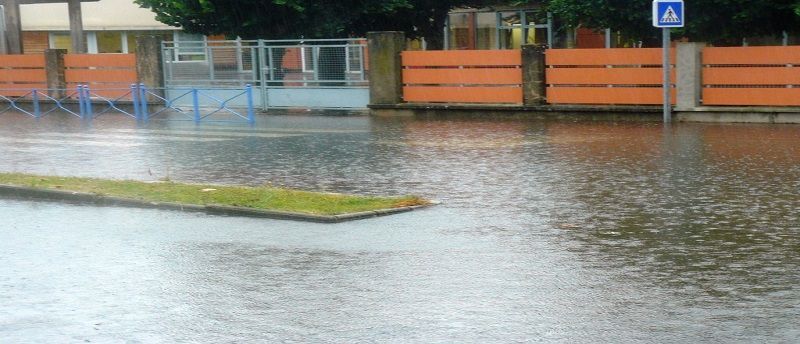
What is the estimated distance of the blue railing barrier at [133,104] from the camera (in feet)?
94.7

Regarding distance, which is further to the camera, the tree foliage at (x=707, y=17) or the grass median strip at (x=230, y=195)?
the tree foliage at (x=707, y=17)

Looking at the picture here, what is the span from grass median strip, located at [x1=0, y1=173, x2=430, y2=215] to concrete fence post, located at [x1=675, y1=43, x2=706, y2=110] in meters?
11.8

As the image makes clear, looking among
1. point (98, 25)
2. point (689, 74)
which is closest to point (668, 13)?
point (689, 74)

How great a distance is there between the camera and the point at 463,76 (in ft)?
88.7

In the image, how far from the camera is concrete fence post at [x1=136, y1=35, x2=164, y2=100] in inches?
1266

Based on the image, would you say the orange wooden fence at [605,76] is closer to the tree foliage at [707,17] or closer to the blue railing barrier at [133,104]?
the tree foliage at [707,17]

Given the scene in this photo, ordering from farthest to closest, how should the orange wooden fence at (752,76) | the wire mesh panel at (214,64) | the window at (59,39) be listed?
1. the window at (59,39)
2. the wire mesh panel at (214,64)
3. the orange wooden fence at (752,76)

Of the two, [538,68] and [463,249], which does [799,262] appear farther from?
[538,68]

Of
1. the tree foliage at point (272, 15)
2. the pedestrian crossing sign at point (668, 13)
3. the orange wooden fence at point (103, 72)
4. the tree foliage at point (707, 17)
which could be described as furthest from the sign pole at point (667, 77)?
the orange wooden fence at point (103, 72)

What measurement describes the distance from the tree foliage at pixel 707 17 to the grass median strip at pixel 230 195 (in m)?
13.9

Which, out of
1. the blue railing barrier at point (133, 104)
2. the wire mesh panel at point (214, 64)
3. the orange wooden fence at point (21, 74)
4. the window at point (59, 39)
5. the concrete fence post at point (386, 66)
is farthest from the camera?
the window at point (59, 39)

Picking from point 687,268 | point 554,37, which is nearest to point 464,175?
point 687,268

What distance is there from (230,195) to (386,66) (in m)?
15.1

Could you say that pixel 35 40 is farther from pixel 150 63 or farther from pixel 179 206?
pixel 179 206
